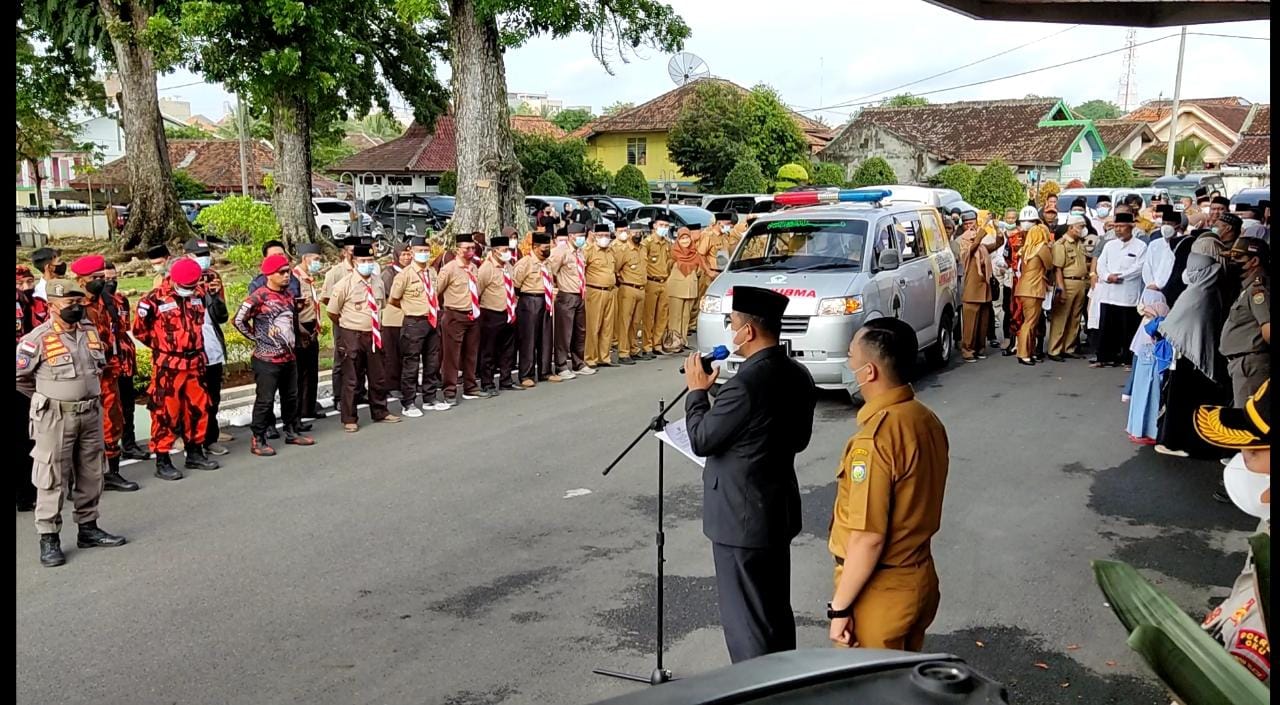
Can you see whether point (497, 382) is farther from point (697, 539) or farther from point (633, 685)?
point (633, 685)

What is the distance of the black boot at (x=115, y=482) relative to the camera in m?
7.73

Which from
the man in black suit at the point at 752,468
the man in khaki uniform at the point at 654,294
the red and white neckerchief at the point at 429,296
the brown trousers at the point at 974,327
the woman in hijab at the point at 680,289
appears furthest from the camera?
the woman in hijab at the point at 680,289

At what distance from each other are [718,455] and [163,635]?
3.21 meters

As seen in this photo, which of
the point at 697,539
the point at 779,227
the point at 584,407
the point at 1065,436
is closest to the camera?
the point at 697,539

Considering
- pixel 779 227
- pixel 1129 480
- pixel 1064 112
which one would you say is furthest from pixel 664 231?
pixel 1064 112

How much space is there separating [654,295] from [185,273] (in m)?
7.09

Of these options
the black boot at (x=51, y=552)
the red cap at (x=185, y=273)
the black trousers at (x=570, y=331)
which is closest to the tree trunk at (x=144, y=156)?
the black trousers at (x=570, y=331)

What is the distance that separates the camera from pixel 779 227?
11.5 m

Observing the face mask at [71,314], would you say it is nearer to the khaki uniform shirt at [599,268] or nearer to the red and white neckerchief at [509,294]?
the red and white neckerchief at [509,294]

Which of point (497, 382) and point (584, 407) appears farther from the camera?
point (497, 382)

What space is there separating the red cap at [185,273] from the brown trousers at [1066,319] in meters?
10.1

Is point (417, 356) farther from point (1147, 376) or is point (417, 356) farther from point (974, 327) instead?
point (974, 327)

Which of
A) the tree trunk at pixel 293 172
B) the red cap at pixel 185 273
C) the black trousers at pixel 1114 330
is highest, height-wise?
the tree trunk at pixel 293 172

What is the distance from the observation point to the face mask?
666 centimetres
